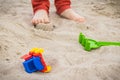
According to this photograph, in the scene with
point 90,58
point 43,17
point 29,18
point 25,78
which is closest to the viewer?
point 25,78

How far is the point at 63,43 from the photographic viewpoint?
1.74m

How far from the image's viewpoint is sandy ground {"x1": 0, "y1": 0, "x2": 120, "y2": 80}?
137 centimetres

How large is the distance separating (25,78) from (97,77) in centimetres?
34

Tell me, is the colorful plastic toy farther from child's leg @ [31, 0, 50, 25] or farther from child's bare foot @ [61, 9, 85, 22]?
child's bare foot @ [61, 9, 85, 22]

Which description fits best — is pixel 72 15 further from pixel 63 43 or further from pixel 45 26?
pixel 63 43

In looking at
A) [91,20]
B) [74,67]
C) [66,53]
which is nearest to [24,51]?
[66,53]

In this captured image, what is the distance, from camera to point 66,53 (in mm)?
1590

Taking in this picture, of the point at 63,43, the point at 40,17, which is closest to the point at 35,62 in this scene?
the point at 63,43

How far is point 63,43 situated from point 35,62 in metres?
0.44

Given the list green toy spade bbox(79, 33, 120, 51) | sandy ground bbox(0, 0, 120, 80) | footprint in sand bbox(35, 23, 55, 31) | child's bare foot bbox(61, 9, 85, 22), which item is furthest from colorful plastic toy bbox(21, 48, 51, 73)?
child's bare foot bbox(61, 9, 85, 22)

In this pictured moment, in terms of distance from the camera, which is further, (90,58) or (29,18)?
(29,18)

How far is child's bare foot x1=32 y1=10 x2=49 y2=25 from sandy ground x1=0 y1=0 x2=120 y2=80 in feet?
0.18

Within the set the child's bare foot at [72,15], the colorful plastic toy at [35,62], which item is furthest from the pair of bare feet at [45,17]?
the colorful plastic toy at [35,62]

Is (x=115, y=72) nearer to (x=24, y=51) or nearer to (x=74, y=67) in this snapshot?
(x=74, y=67)
